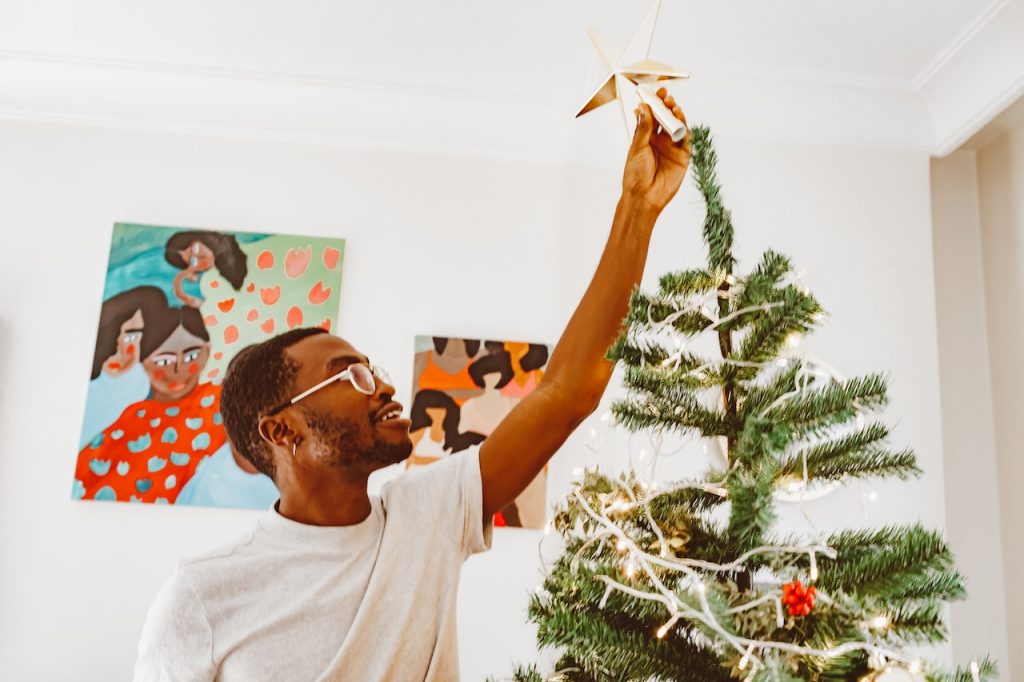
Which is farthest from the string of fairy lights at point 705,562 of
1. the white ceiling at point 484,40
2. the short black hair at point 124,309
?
the short black hair at point 124,309

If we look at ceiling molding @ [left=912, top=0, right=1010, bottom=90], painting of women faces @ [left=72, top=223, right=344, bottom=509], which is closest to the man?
painting of women faces @ [left=72, top=223, right=344, bottom=509]

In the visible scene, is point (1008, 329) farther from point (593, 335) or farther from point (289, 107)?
point (289, 107)

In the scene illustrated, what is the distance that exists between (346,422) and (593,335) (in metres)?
0.44

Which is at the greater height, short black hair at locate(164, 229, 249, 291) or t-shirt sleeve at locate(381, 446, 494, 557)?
short black hair at locate(164, 229, 249, 291)

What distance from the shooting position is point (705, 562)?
0.52 metres

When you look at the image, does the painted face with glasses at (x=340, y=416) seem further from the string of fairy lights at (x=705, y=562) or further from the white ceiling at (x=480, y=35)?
the white ceiling at (x=480, y=35)

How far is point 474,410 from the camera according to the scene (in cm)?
269

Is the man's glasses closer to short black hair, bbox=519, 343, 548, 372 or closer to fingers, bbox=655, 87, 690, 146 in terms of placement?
fingers, bbox=655, 87, 690, 146

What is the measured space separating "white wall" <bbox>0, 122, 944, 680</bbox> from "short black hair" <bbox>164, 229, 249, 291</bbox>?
7 cm

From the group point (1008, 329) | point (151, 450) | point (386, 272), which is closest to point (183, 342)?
point (151, 450)

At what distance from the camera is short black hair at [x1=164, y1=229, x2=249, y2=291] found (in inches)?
109

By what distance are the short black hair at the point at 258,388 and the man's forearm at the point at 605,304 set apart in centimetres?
48

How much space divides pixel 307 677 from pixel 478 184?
7.30 feet

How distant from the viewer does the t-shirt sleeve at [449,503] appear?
3.63 ft
